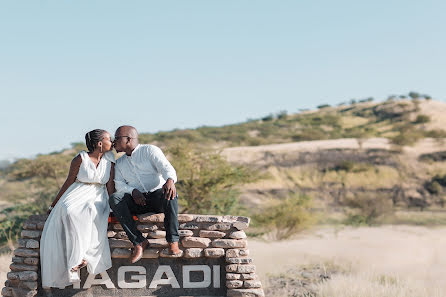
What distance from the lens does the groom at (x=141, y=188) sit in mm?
5637

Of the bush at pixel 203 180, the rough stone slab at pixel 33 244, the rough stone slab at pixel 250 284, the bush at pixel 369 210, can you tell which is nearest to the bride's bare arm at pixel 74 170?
the rough stone slab at pixel 33 244

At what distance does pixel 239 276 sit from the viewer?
5.83 meters

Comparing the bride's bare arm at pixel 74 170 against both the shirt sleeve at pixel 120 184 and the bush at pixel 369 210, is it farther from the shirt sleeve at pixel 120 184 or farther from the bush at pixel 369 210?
the bush at pixel 369 210

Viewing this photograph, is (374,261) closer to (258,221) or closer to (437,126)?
(258,221)

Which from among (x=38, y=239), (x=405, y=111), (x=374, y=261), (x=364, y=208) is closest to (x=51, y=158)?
(x=374, y=261)

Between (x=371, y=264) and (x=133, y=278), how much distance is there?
6.90 meters

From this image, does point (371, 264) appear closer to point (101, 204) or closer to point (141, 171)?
point (141, 171)

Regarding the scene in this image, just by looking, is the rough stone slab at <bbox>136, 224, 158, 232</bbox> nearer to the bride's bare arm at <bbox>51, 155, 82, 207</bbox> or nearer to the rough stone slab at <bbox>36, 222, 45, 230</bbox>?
the bride's bare arm at <bbox>51, 155, 82, 207</bbox>

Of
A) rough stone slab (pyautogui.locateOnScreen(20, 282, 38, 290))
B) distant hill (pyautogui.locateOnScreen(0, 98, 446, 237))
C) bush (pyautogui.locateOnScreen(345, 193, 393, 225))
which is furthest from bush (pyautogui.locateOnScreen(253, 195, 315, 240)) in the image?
rough stone slab (pyautogui.locateOnScreen(20, 282, 38, 290))

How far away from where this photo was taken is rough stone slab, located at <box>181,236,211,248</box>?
19.3 feet

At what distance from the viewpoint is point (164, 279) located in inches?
234

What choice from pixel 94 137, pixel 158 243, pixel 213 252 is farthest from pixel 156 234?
pixel 94 137

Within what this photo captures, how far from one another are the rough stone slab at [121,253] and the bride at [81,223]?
78 millimetres

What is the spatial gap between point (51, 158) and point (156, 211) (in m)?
13.1
